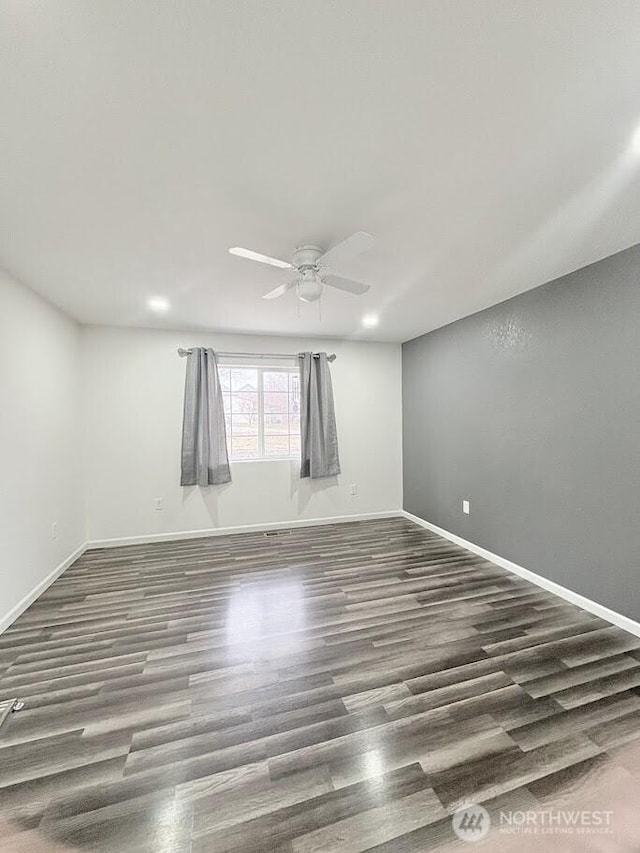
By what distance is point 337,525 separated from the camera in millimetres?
4633

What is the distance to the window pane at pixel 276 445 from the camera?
181 inches

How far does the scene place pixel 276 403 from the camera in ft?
15.2

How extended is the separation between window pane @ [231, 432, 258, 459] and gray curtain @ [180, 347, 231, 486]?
0.83ft

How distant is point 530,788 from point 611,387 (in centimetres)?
226

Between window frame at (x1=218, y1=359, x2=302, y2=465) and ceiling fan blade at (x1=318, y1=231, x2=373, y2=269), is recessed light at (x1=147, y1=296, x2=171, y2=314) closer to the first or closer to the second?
window frame at (x1=218, y1=359, x2=302, y2=465)

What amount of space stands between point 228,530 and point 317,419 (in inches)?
67.3

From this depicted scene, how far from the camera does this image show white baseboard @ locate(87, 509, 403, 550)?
4000 millimetres

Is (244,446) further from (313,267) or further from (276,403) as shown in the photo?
(313,267)

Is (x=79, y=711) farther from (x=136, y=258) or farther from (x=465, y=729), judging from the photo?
(x=136, y=258)

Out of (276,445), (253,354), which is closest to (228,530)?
(276,445)

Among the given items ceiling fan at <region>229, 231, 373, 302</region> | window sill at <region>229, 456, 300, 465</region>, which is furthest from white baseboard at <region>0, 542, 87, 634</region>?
ceiling fan at <region>229, 231, 373, 302</region>

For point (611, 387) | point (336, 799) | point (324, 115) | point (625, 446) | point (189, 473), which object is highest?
point (324, 115)

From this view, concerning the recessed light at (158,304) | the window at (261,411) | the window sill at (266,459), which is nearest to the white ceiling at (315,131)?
the recessed light at (158,304)

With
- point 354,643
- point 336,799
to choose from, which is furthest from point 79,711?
point 354,643
